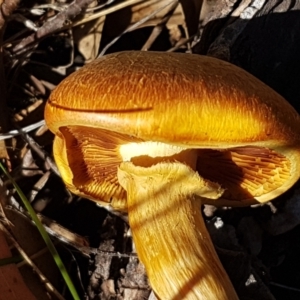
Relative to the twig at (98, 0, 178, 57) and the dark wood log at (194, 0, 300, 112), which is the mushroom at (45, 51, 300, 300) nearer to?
the dark wood log at (194, 0, 300, 112)

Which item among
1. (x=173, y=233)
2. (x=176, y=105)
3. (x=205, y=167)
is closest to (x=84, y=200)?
(x=205, y=167)

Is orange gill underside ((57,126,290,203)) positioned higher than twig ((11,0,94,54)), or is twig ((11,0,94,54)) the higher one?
twig ((11,0,94,54))

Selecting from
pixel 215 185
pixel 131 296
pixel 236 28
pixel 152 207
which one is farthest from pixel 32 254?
pixel 236 28

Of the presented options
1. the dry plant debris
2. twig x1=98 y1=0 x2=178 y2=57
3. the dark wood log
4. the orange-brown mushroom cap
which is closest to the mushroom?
the orange-brown mushroom cap

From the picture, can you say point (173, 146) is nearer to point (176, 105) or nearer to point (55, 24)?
point (176, 105)

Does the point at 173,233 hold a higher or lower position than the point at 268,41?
lower

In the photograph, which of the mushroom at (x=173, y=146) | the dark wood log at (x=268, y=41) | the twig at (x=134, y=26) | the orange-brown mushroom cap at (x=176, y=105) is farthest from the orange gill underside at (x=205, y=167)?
the twig at (x=134, y=26)
